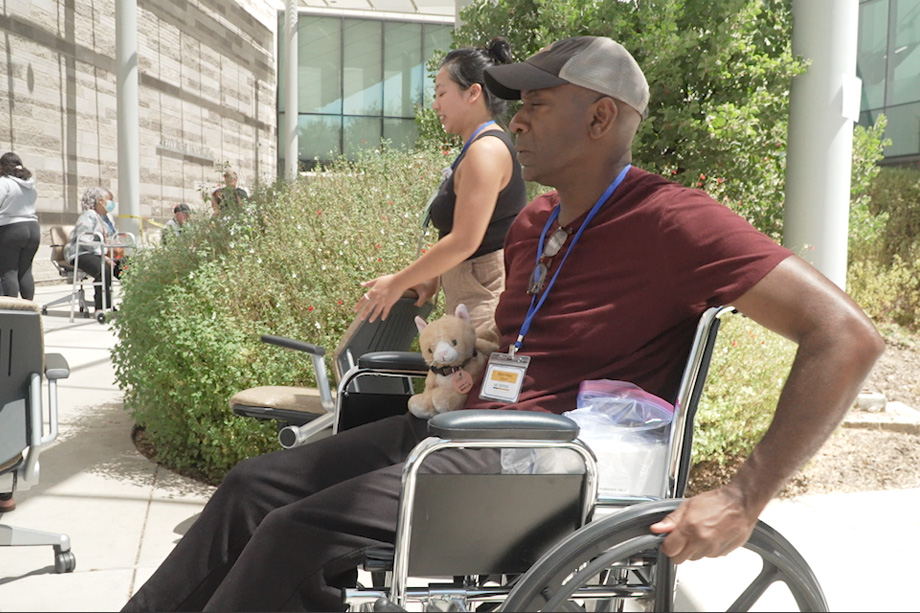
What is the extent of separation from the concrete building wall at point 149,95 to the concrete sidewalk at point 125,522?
8.90ft

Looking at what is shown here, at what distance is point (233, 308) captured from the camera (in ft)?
14.5

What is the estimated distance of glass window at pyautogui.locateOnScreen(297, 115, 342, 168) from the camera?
90.8 feet

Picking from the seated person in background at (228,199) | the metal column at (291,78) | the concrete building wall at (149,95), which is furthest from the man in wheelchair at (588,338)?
the metal column at (291,78)

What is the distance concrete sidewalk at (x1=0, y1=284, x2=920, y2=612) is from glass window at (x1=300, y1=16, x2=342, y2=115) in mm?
23392

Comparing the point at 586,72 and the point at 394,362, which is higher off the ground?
the point at 586,72

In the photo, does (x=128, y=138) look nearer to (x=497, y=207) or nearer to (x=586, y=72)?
(x=497, y=207)

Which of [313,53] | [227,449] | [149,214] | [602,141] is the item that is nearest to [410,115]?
[313,53]

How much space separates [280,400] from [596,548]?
7.51 feet

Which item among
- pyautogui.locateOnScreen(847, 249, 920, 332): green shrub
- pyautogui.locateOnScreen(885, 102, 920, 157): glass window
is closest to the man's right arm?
pyautogui.locateOnScreen(847, 249, 920, 332): green shrub

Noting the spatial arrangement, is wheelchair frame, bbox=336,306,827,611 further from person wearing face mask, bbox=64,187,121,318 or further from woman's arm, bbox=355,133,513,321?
person wearing face mask, bbox=64,187,121,318

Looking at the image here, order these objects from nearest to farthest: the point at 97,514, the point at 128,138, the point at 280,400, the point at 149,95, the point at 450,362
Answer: the point at 450,362 < the point at 280,400 < the point at 97,514 < the point at 128,138 < the point at 149,95

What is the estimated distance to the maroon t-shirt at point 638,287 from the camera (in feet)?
5.06

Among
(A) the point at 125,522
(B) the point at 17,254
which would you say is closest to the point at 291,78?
(B) the point at 17,254

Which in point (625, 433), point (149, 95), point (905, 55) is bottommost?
point (625, 433)
